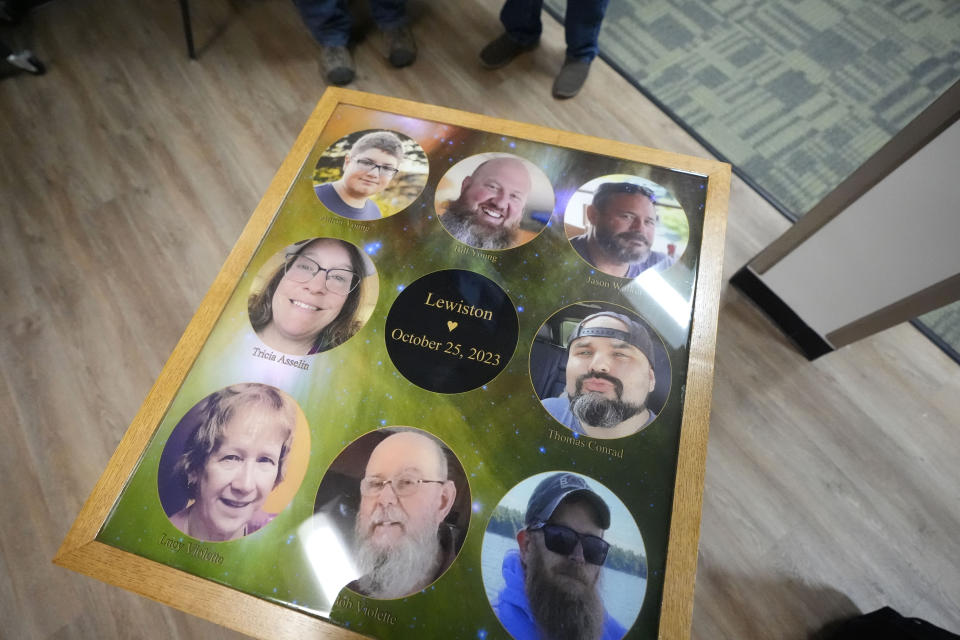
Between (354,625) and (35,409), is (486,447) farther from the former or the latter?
(35,409)

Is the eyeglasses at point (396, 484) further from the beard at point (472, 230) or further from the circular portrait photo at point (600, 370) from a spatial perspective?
the beard at point (472, 230)

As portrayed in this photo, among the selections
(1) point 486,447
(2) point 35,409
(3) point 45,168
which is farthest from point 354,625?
(3) point 45,168

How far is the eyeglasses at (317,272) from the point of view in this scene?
1.01 meters

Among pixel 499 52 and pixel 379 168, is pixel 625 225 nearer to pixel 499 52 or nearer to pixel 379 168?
pixel 379 168

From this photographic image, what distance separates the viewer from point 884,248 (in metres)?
1.22

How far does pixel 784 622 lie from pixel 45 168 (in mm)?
2788

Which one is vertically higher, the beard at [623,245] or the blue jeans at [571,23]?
the beard at [623,245]

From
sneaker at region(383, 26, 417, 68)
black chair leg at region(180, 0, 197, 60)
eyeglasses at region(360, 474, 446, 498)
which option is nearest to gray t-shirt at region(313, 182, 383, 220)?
eyeglasses at region(360, 474, 446, 498)

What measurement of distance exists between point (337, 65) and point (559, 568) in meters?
2.02

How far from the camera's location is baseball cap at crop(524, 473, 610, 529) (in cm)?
82

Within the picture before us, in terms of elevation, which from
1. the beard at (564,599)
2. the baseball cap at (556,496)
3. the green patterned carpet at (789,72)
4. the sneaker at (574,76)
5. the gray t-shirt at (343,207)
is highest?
the gray t-shirt at (343,207)

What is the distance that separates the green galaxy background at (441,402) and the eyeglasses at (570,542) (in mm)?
74

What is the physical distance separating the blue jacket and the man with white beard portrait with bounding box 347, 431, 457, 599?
10 centimetres

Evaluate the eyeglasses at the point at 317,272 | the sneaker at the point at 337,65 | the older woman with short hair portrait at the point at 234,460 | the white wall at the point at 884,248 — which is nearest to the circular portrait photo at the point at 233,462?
the older woman with short hair portrait at the point at 234,460
